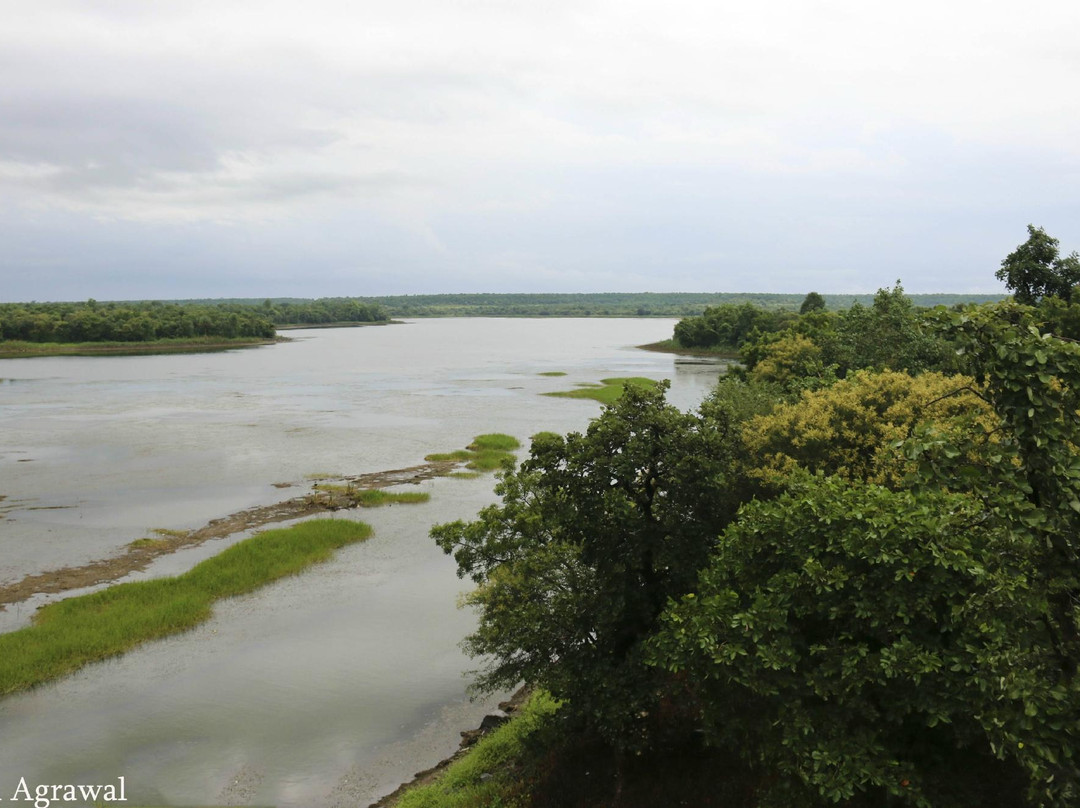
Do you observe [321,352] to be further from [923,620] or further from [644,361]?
[923,620]

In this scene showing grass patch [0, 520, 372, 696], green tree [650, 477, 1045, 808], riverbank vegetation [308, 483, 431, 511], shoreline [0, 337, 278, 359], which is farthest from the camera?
shoreline [0, 337, 278, 359]

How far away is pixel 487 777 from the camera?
57.5ft

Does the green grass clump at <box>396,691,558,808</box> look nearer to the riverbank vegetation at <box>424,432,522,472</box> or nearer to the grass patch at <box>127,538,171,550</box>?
the grass patch at <box>127,538,171,550</box>

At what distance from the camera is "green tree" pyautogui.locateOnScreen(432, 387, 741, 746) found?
1622 centimetres

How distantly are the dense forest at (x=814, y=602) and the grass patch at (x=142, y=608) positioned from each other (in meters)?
12.6

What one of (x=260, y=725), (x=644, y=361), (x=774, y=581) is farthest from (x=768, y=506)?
(x=644, y=361)

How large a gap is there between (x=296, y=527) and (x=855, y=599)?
2941cm

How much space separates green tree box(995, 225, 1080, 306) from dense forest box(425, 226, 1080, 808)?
3707 cm

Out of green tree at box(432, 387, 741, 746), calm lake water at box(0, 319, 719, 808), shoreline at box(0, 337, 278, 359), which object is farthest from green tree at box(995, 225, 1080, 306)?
shoreline at box(0, 337, 278, 359)

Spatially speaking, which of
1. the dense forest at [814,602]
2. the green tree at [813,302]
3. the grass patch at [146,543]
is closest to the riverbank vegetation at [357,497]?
the grass patch at [146,543]

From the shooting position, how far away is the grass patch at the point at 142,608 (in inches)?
921

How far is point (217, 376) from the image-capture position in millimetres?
107750

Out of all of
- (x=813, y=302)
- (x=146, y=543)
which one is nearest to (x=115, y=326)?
(x=813, y=302)

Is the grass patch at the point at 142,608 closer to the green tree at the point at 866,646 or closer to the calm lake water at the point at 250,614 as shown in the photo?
the calm lake water at the point at 250,614
